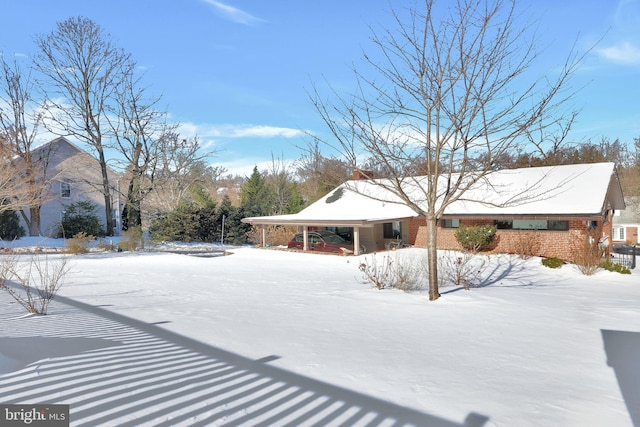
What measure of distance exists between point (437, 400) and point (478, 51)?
6.72 m

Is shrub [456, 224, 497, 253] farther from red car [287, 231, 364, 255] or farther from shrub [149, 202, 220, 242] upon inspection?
shrub [149, 202, 220, 242]

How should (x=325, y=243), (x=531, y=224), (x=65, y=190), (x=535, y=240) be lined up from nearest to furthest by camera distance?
(x=535, y=240), (x=531, y=224), (x=325, y=243), (x=65, y=190)

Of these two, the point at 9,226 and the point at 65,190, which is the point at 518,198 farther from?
the point at 65,190

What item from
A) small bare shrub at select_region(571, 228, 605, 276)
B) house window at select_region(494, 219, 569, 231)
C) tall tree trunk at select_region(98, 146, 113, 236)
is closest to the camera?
small bare shrub at select_region(571, 228, 605, 276)

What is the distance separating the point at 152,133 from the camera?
3175 cm

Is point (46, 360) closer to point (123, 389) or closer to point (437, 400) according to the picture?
point (123, 389)

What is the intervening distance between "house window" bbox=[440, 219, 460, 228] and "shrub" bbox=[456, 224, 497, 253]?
0.97 meters

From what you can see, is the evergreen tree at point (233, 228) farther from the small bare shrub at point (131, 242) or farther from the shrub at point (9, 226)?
the shrub at point (9, 226)

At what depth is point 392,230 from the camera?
22.8 metres

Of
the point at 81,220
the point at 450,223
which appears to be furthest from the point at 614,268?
the point at 81,220

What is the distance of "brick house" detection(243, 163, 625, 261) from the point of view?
17.7m

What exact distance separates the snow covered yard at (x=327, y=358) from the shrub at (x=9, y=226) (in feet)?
73.2
